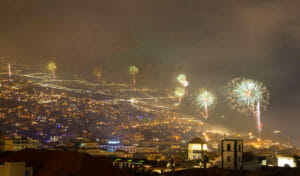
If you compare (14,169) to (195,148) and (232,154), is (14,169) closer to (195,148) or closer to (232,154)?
(232,154)

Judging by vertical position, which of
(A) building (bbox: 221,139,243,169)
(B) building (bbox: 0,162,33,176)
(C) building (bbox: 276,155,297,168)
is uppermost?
(B) building (bbox: 0,162,33,176)

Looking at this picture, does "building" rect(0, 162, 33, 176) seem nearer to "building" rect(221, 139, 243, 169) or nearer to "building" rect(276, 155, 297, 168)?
"building" rect(221, 139, 243, 169)

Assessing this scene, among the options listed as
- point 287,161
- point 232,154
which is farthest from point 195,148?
point 232,154

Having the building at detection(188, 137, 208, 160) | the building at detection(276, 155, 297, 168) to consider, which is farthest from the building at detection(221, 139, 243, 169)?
the building at detection(188, 137, 208, 160)

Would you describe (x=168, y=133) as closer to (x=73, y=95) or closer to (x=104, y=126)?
(x=104, y=126)

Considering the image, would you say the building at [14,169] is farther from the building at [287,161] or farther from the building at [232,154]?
the building at [287,161]

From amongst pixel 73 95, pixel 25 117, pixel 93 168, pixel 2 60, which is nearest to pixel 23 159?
pixel 93 168

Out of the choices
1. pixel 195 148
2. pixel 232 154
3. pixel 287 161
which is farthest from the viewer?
pixel 195 148

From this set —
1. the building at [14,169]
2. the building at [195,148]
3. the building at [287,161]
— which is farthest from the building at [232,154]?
the building at [14,169]
